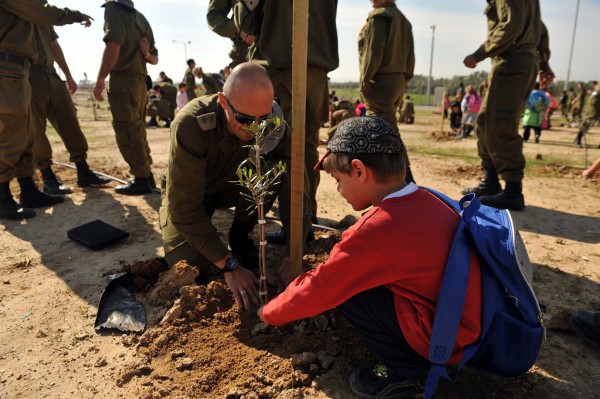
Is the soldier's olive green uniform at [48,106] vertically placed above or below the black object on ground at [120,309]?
above

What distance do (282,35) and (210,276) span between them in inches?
83.8

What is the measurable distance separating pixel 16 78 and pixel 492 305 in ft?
16.4

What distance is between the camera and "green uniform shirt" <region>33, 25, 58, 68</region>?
15.5ft

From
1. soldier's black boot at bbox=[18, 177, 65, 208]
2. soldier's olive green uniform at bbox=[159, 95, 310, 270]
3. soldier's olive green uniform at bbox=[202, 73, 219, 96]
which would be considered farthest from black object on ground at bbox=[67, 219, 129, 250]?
soldier's olive green uniform at bbox=[202, 73, 219, 96]

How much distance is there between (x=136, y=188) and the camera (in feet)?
17.8

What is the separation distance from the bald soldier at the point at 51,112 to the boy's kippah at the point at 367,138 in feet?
15.3

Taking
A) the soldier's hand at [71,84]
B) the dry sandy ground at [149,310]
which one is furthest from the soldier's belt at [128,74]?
the dry sandy ground at [149,310]

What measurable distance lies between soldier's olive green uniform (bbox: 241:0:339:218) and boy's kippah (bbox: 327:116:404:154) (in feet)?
6.46

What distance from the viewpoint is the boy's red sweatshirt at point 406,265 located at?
159 centimetres

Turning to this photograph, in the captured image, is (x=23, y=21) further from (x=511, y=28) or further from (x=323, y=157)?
(x=511, y=28)

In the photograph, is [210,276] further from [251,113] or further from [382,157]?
[382,157]

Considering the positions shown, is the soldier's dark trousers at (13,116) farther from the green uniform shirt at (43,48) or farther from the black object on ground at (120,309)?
the black object on ground at (120,309)

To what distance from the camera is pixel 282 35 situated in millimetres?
3443

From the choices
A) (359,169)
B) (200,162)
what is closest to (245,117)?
(200,162)
